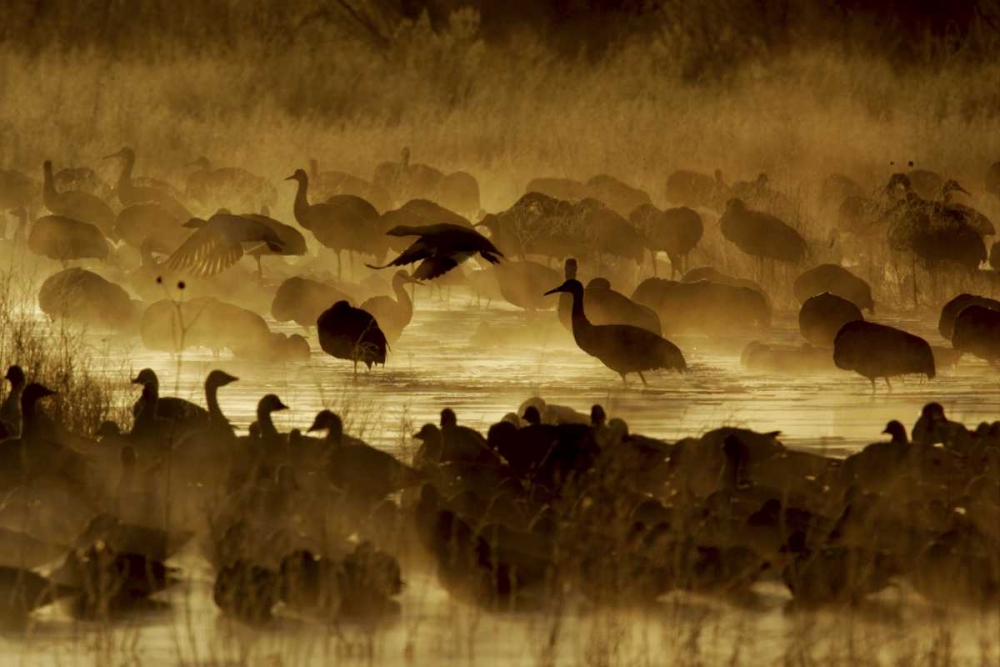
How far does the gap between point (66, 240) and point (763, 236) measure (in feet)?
17.2

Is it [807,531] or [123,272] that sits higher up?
[123,272]

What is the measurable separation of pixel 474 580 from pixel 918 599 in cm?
150

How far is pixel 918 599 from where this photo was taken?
24.8ft

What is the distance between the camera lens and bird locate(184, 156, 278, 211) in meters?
20.5

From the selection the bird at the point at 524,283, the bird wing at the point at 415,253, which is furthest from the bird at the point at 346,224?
the bird wing at the point at 415,253


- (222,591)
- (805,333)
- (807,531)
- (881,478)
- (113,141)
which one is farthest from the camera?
(113,141)

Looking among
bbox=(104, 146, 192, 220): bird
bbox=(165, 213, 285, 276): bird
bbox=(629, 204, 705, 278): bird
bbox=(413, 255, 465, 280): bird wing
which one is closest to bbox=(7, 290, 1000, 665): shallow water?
bbox=(413, 255, 465, 280): bird wing

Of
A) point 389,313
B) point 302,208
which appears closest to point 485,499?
point 389,313

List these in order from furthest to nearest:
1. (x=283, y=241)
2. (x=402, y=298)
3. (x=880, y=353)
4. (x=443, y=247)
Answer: (x=283, y=241), (x=402, y=298), (x=443, y=247), (x=880, y=353)

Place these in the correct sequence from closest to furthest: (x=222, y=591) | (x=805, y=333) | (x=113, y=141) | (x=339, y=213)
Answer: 1. (x=222, y=591)
2. (x=805, y=333)
3. (x=339, y=213)
4. (x=113, y=141)

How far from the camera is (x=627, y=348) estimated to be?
40.8 ft

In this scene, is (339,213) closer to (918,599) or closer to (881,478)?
(881,478)

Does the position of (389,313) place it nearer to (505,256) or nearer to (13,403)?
(505,256)

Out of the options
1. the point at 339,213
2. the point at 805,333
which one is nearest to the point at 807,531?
the point at 805,333
